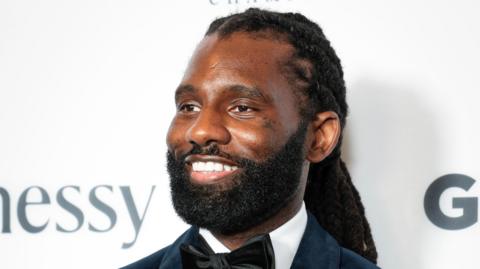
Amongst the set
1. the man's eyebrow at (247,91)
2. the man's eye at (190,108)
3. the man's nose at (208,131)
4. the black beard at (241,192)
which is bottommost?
the black beard at (241,192)

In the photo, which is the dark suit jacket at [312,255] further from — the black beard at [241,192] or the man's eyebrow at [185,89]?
the man's eyebrow at [185,89]

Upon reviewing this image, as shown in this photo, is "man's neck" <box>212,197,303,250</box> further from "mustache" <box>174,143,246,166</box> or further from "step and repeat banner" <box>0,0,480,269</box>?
"step and repeat banner" <box>0,0,480,269</box>

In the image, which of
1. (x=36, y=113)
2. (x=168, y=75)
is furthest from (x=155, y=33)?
(x=36, y=113)

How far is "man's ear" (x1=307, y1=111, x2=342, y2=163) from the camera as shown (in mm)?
1086

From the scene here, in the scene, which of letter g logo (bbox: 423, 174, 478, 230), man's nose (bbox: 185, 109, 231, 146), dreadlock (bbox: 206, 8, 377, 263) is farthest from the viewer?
→ letter g logo (bbox: 423, 174, 478, 230)

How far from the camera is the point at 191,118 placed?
1.01 meters

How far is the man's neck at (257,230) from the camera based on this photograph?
3.38ft

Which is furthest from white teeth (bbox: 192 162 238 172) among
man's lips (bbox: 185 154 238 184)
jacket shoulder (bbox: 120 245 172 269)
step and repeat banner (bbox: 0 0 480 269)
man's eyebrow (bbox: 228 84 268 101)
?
step and repeat banner (bbox: 0 0 480 269)

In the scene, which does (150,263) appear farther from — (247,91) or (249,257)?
(247,91)

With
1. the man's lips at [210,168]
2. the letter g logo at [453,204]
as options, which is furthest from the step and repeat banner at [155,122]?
the man's lips at [210,168]

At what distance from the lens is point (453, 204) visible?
4.35 ft

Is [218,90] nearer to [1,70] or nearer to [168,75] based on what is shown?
[168,75]

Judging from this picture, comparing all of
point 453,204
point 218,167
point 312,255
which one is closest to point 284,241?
point 312,255

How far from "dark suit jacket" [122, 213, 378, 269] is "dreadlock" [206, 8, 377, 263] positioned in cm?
16
